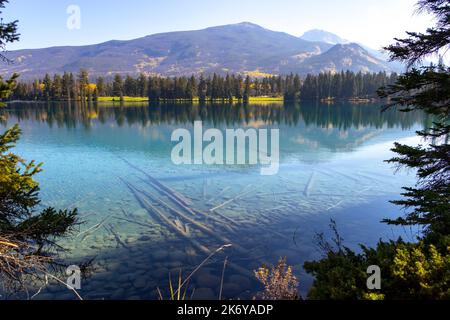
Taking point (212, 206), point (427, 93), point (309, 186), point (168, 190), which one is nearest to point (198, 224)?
point (212, 206)

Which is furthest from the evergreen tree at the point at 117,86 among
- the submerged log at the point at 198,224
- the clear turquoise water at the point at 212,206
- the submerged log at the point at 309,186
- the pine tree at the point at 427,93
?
the pine tree at the point at 427,93

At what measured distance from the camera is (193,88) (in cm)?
16450

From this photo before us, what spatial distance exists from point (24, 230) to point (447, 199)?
1172 cm

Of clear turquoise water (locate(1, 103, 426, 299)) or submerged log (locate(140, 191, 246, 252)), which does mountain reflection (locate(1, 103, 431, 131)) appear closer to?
clear turquoise water (locate(1, 103, 426, 299))

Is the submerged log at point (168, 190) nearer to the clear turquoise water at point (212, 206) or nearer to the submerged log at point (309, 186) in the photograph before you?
the clear turquoise water at point (212, 206)

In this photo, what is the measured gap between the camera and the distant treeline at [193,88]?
164250 mm

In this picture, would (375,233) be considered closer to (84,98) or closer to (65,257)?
(65,257)

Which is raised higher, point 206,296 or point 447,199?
point 447,199

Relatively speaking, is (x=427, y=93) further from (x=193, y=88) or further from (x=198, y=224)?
(x=193, y=88)

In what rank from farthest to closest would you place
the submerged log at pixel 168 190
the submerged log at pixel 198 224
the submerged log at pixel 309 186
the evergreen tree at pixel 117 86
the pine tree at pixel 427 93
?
1. the evergreen tree at pixel 117 86
2. the submerged log at pixel 309 186
3. the submerged log at pixel 168 190
4. the submerged log at pixel 198 224
5. the pine tree at pixel 427 93

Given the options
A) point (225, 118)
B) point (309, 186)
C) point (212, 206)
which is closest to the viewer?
point (212, 206)

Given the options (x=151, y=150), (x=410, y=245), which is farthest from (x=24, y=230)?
(x=151, y=150)

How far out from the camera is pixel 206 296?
1070 centimetres

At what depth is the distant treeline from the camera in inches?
6467
